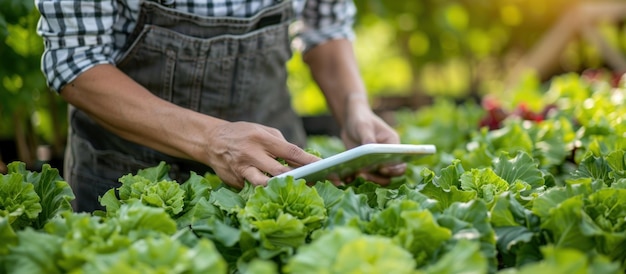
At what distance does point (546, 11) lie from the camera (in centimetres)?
593

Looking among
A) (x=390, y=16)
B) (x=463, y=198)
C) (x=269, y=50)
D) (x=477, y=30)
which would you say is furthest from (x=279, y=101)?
(x=477, y=30)

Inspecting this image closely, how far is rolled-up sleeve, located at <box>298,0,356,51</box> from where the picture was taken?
3074 millimetres

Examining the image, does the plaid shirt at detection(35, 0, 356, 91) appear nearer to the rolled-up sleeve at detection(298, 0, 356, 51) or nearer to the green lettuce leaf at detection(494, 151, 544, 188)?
the rolled-up sleeve at detection(298, 0, 356, 51)

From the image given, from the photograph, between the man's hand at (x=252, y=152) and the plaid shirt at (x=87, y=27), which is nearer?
the man's hand at (x=252, y=152)

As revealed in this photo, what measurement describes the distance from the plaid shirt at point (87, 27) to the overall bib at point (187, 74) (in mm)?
38

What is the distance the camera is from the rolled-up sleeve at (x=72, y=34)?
223 centimetres

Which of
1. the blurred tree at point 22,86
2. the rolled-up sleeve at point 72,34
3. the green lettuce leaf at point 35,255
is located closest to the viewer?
the green lettuce leaf at point 35,255

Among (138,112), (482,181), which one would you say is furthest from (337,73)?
(482,181)

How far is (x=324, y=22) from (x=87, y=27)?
3.68 ft

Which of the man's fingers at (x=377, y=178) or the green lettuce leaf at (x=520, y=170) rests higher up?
the green lettuce leaf at (x=520, y=170)

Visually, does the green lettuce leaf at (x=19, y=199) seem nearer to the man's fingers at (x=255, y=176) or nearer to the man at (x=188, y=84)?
the man at (x=188, y=84)

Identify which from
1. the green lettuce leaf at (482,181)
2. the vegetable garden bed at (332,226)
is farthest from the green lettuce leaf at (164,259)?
the green lettuce leaf at (482,181)

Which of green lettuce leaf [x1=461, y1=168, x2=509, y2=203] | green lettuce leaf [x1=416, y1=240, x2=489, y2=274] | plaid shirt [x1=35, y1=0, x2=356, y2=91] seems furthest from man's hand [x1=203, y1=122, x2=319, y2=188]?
green lettuce leaf [x1=416, y1=240, x2=489, y2=274]

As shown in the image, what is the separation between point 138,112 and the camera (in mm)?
2209
